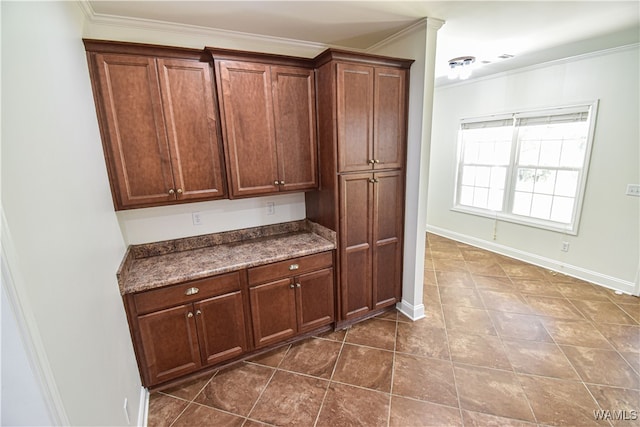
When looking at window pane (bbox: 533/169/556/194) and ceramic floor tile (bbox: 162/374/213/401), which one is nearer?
ceramic floor tile (bbox: 162/374/213/401)

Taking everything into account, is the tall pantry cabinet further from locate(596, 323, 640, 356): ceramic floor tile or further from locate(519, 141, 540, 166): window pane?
locate(519, 141, 540, 166): window pane

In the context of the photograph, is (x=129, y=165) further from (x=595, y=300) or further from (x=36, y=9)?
(x=595, y=300)

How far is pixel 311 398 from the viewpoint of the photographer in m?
1.89

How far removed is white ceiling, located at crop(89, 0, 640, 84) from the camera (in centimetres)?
186

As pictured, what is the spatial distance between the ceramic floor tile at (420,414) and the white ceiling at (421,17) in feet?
8.68

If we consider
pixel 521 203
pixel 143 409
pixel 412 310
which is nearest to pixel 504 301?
pixel 412 310

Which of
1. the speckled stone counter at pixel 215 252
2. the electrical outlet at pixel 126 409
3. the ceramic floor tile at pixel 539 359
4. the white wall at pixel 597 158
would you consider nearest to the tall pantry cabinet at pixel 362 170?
the speckled stone counter at pixel 215 252

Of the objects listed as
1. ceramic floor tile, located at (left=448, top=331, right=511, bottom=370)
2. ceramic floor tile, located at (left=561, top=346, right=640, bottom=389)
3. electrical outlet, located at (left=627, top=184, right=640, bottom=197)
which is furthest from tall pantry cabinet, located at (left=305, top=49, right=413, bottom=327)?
electrical outlet, located at (left=627, top=184, right=640, bottom=197)

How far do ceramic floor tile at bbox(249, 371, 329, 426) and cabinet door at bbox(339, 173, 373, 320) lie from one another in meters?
0.68

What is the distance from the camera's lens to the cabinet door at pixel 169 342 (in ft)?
6.07

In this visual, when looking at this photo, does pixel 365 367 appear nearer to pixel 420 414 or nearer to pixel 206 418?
pixel 420 414

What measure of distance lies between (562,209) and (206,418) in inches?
173

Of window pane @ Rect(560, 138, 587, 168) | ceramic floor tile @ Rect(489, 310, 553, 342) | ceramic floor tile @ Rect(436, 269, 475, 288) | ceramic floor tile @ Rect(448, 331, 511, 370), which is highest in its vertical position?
window pane @ Rect(560, 138, 587, 168)

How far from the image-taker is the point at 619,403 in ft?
5.81
